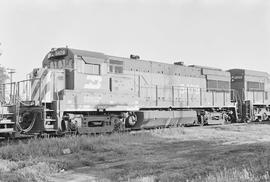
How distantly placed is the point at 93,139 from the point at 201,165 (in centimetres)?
476

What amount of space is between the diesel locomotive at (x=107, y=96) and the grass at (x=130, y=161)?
2347 mm

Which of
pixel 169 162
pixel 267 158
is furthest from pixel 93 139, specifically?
pixel 267 158

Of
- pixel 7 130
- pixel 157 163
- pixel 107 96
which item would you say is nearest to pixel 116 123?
pixel 107 96

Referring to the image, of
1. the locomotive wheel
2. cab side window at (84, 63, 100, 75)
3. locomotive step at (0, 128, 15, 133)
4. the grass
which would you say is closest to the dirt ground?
the grass

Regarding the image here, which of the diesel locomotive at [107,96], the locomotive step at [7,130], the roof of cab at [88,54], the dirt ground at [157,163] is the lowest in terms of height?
the dirt ground at [157,163]

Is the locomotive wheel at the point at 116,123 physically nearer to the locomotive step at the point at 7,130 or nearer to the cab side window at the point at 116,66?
the cab side window at the point at 116,66

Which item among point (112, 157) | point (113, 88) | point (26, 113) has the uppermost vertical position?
point (113, 88)

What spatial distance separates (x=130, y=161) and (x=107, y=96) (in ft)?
21.0

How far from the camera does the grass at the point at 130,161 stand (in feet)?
18.4

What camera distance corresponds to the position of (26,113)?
1189 cm

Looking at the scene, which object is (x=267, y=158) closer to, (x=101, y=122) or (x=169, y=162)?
(x=169, y=162)

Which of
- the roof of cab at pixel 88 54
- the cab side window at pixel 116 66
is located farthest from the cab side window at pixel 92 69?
the cab side window at pixel 116 66

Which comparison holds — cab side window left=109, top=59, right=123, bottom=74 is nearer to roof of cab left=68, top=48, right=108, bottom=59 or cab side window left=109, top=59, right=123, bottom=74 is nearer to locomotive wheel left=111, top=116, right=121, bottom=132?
roof of cab left=68, top=48, right=108, bottom=59

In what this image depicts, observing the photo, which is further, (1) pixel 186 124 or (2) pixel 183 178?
(1) pixel 186 124
